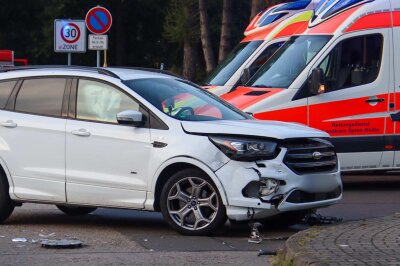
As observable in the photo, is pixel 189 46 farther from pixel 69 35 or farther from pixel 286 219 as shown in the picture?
pixel 286 219

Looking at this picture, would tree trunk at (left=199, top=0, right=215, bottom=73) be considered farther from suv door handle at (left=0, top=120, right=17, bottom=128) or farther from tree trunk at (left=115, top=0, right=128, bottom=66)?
suv door handle at (left=0, top=120, right=17, bottom=128)

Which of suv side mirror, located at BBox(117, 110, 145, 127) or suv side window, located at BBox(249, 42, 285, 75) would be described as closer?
suv side mirror, located at BBox(117, 110, 145, 127)

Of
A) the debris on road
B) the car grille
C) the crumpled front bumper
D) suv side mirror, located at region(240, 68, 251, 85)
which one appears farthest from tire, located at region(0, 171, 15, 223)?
suv side mirror, located at region(240, 68, 251, 85)

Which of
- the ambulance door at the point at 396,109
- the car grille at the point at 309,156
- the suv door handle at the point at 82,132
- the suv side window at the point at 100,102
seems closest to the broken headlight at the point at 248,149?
the car grille at the point at 309,156

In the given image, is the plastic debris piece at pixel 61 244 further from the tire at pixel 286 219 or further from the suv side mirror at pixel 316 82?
the suv side mirror at pixel 316 82

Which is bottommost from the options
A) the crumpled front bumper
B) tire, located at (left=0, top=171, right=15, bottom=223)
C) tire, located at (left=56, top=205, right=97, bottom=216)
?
tire, located at (left=56, top=205, right=97, bottom=216)

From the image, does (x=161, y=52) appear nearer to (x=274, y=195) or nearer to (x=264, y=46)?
(x=264, y=46)

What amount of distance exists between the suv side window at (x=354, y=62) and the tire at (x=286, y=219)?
3757mm

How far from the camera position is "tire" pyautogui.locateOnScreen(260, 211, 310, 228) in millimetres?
10070

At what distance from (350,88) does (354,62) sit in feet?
1.36

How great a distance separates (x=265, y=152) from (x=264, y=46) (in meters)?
7.04

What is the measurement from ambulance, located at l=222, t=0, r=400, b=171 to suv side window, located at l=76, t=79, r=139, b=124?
358 cm

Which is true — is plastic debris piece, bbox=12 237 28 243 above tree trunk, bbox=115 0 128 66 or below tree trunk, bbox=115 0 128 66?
below

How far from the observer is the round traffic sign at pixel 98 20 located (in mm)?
20344
